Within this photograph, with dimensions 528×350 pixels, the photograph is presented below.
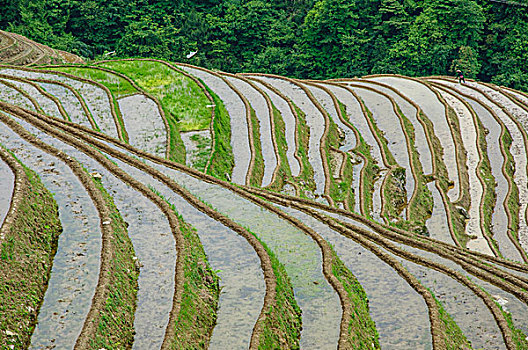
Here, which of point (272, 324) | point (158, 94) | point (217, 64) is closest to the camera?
point (272, 324)

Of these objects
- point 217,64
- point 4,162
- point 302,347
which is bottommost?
point 302,347

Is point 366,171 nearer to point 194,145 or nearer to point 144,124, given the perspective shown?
point 194,145

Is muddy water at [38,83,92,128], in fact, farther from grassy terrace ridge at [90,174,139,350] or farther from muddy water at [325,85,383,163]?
muddy water at [325,85,383,163]

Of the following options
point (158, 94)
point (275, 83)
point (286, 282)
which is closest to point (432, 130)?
point (275, 83)

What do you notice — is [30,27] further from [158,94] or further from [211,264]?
[211,264]

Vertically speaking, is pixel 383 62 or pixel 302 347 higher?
pixel 383 62

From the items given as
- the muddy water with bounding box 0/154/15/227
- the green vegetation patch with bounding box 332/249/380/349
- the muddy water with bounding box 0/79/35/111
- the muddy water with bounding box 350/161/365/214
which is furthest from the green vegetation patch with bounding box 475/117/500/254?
the muddy water with bounding box 0/79/35/111
